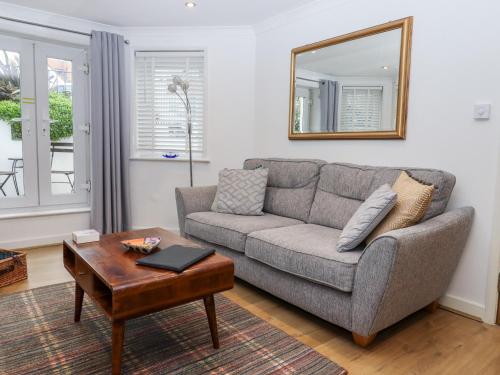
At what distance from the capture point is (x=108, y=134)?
3684 millimetres

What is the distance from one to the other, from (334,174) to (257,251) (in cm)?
88

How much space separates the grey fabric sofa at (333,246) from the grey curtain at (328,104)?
1.24ft

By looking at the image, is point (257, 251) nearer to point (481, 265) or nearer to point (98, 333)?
point (98, 333)

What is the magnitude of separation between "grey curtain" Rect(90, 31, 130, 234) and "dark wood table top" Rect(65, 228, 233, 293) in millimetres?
1759


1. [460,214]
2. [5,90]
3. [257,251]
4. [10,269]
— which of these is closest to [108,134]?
[5,90]

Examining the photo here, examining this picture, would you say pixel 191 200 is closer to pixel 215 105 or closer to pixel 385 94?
pixel 215 105

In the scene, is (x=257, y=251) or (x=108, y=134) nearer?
(x=257, y=251)

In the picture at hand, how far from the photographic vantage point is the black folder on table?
5.22 ft

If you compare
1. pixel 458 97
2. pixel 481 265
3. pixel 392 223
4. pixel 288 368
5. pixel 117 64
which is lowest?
pixel 288 368

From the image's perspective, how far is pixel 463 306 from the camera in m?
2.25

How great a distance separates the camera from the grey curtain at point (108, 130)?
363 centimetres

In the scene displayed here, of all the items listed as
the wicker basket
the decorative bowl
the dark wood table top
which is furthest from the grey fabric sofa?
the wicker basket

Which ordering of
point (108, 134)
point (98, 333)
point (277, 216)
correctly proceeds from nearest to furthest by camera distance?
1. point (98, 333)
2. point (277, 216)
3. point (108, 134)

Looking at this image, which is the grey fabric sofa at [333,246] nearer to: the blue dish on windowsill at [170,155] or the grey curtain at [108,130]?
the blue dish on windowsill at [170,155]
